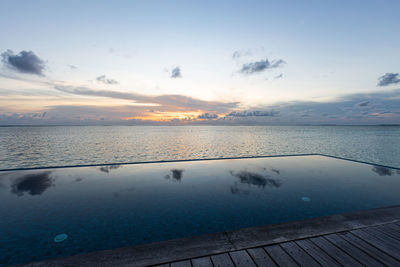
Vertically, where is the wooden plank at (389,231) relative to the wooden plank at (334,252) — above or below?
below

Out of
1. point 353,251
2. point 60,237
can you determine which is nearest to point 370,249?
point 353,251

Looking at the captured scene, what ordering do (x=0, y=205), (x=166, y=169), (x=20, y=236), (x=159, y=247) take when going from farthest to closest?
1. (x=166, y=169)
2. (x=0, y=205)
3. (x=20, y=236)
4. (x=159, y=247)

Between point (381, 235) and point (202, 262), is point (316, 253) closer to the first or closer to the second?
point (381, 235)

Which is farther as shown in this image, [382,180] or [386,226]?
[382,180]

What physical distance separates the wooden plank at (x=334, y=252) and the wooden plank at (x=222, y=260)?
176cm

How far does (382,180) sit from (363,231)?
945 cm

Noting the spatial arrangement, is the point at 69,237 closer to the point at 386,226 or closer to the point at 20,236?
the point at 20,236


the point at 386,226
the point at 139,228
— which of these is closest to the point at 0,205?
the point at 139,228

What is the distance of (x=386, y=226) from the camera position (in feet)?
12.8

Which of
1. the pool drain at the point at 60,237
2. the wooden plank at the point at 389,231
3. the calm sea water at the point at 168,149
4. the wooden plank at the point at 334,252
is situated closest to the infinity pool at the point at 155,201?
the pool drain at the point at 60,237

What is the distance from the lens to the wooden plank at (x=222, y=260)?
2800 mm

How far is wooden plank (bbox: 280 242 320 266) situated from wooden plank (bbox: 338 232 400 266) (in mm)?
1100

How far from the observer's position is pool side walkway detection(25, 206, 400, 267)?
2.86m

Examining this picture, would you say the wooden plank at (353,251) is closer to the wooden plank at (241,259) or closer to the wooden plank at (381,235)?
the wooden plank at (381,235)
